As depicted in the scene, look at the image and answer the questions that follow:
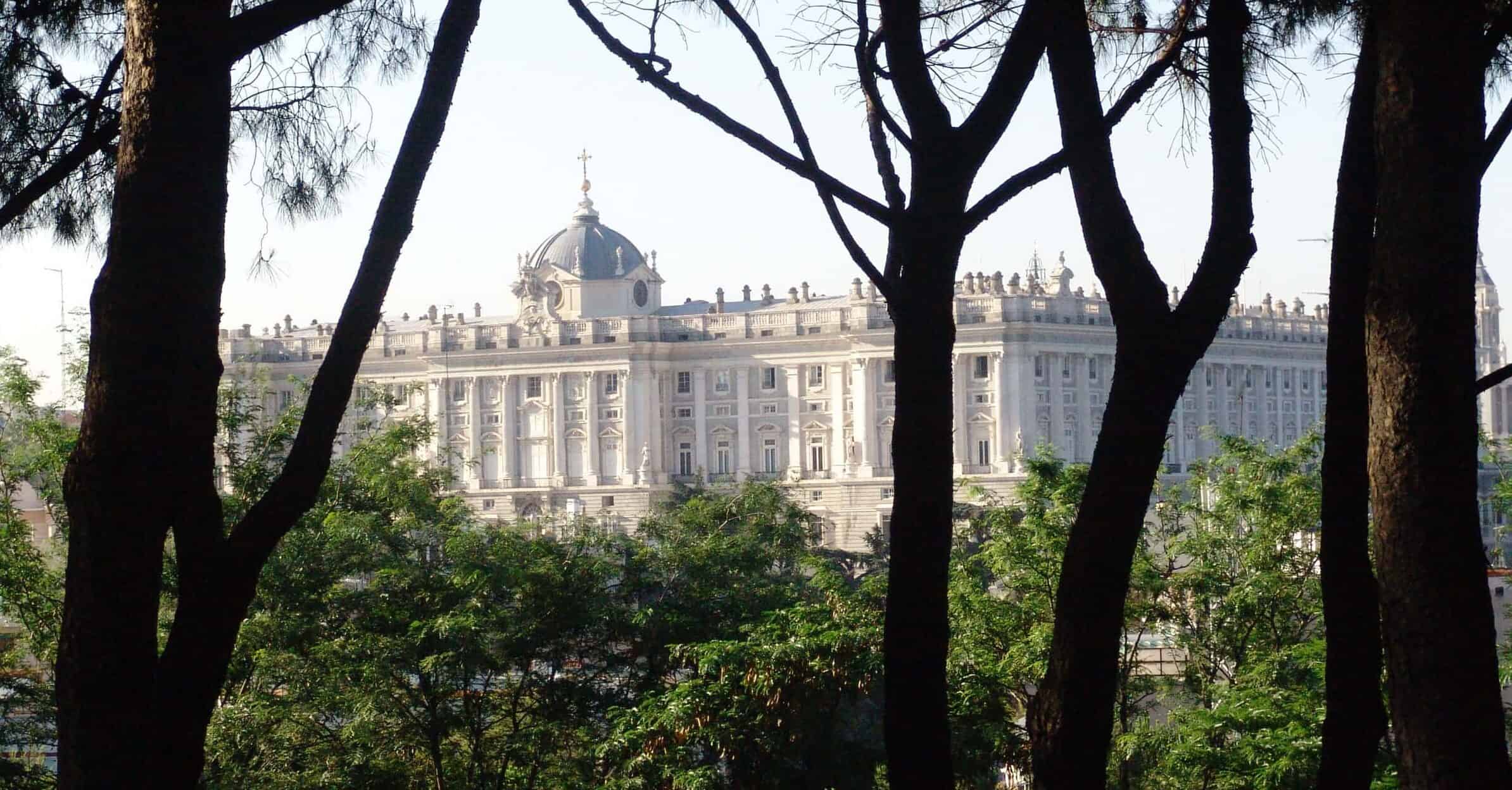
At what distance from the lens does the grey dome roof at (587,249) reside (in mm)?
90812

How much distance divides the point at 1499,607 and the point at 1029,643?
1024 cm

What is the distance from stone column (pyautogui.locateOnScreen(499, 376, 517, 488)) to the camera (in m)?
89.3

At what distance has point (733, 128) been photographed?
222 inches

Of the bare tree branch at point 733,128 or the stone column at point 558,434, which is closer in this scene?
the bare tree branch at point 733,128

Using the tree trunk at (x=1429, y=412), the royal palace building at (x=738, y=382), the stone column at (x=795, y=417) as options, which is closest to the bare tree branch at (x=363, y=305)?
the tree trunk at (x=1429, y=412)

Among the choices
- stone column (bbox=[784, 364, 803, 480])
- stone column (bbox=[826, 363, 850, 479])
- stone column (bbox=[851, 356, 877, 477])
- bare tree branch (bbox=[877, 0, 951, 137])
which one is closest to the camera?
bare tree branch (bbox=[877, 0, 951, 137])

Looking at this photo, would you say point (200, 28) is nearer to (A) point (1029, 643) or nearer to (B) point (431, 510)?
(A) point (1029, 643)

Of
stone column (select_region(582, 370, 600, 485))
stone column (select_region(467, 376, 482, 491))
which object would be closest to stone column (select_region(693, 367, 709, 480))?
stone column (select_region(582, 370, 600, 485))

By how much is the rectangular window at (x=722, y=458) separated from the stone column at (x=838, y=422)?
188 inches

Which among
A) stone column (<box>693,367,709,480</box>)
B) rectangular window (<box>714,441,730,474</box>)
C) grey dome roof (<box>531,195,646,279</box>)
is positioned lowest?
rectangular window (<box>714,441,730,474</box>)

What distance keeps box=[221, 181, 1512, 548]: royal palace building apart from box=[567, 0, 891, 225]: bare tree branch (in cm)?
7546

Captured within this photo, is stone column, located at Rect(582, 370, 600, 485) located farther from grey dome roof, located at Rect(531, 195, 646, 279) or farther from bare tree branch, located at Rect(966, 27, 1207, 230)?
bare tree branch, located at Rect(966, 27, 1207, 230)

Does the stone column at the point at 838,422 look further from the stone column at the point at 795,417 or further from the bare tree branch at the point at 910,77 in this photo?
the bare tree branch at the point at 910,77

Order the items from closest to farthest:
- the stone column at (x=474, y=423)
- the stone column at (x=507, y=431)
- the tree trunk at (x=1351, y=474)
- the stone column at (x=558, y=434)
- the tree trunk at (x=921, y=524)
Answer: the tree trunk at (x=921, y=524) → the tree trunk at (x=1351, y=474) → the stone column at (x=558, y=434) → the stone column at (x=474, y=423) → the stone column at (x=507, y=431)
